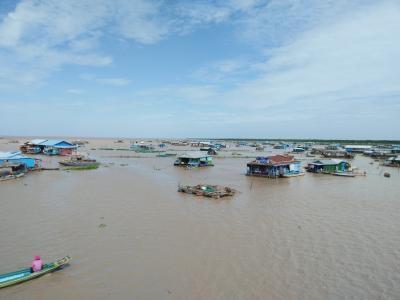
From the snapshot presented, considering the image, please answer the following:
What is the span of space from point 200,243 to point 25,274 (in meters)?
5.67

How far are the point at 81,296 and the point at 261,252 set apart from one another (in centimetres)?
590

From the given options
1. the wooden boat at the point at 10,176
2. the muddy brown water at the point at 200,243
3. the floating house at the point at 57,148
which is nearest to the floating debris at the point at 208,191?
the muddy brown water at the point at 200,243

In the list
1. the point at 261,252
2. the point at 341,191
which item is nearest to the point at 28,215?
the point at 261,252

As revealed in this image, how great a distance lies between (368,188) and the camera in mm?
25750

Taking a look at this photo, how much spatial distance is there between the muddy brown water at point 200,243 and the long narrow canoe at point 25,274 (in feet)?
0.63

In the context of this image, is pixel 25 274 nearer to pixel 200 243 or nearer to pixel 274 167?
pixel 200 243

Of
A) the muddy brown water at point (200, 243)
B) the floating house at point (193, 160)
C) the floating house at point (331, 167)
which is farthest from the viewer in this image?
the floating house at point (193, 160)

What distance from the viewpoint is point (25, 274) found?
8.66 metres

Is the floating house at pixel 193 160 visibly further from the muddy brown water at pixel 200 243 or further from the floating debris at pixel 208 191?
the muddy brown water at pixel 200 243

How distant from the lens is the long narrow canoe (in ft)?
27.3

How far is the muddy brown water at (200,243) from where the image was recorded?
8.70 metres

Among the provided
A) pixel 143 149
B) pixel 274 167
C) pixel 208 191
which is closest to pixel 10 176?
pixel 208 191

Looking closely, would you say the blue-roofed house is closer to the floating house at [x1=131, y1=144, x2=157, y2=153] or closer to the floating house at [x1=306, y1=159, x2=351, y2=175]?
the floating house at [x1=131, y1=144, x2=157, y2=153]

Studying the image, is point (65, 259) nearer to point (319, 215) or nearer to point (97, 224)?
point (97, 224)
